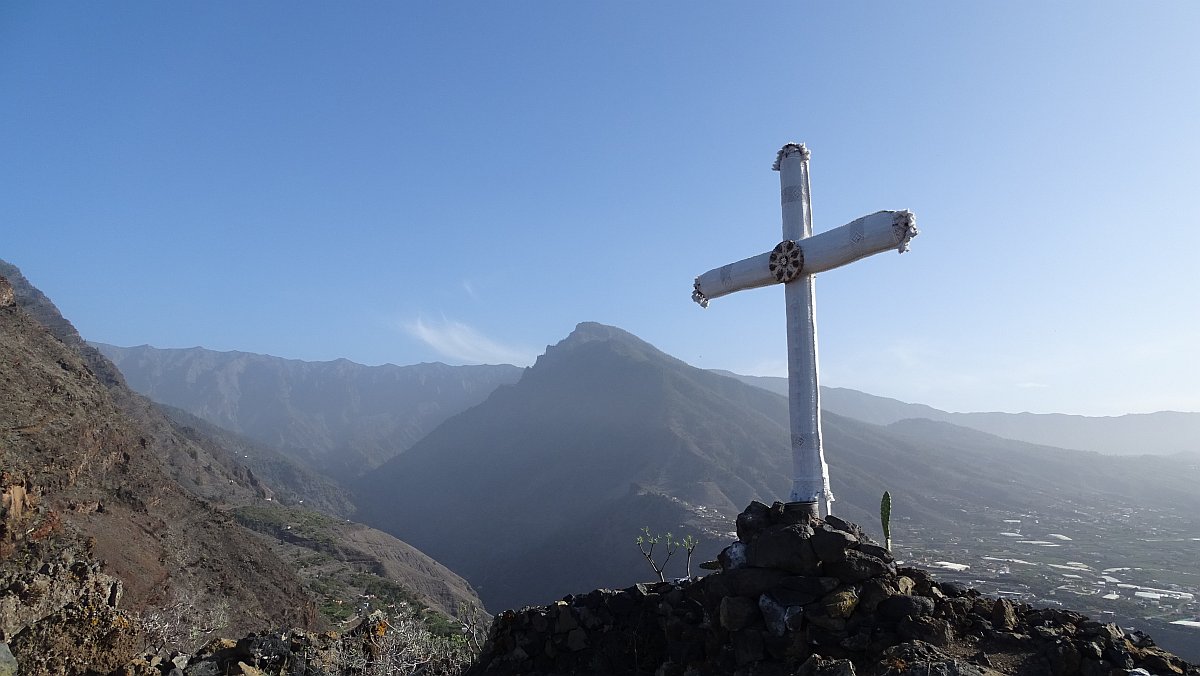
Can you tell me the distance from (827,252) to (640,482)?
120107 mm

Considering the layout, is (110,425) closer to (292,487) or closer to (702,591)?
(702,591)

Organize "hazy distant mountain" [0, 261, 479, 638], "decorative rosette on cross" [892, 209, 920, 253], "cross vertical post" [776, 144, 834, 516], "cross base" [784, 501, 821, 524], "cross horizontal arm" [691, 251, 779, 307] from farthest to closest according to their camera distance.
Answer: "hazy distant mountain" [0, 261, 479, 638], "cross horizontal arm" [691, 251, 779, 307], "cross vertical post" [776, 144, 834, 516], "decorative rosette on cross" [892, 209, 920, 253], "cross base" [784, 501, 821, 524]

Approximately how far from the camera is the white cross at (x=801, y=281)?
12.1m

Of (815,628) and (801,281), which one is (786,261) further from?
(815,628)

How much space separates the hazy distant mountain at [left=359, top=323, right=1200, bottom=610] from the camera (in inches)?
4181

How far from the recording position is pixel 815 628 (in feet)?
27.6

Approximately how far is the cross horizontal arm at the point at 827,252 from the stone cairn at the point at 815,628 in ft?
14.4

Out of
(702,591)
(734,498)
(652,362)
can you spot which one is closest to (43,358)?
(702,591)

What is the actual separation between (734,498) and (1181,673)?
114 meters

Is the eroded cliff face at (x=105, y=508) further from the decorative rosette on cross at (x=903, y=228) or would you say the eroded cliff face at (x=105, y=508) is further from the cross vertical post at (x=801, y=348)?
the decorative rosette on cross at (x=903, y=228)

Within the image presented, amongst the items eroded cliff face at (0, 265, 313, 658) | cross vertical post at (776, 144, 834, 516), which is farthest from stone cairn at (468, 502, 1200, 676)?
eroded cliff face at (0, 265, 313, 658)

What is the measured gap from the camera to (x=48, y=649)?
456 inches

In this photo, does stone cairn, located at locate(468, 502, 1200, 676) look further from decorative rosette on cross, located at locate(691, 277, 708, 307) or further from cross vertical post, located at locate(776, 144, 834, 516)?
decorative rosette on cross, located at locate(691, 277, 708, 307)

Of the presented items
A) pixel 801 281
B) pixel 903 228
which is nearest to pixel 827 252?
pixel 801 281
